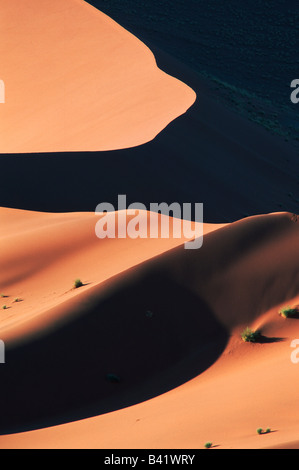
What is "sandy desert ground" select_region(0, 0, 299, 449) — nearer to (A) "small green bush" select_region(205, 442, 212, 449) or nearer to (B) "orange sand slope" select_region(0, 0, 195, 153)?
(A) "small green bush" select_region(205, 442, 212, 449)

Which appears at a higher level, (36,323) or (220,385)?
(36,323)

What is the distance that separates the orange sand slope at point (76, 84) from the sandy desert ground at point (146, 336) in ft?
20.2

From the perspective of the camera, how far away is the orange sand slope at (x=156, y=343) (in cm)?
863

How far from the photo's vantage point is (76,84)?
30.0 m

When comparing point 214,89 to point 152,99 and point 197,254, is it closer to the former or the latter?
point 152,99

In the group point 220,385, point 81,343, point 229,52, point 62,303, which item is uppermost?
point 229,52

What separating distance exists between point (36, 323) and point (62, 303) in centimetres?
62

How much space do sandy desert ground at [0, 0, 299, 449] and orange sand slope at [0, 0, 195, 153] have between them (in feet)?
20.2

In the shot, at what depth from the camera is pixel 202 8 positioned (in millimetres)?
46469

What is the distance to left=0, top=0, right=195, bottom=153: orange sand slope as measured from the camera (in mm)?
21750

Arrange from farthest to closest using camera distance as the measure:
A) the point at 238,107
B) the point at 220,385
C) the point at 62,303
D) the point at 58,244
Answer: the point at 238,107 → the point at 58,244 → the point at 62,303 → the point at 220,385

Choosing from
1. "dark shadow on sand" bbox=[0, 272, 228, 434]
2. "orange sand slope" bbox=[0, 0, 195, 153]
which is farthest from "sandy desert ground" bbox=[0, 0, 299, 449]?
"orange sand slope" bbox=[0, 0, 195, 153]

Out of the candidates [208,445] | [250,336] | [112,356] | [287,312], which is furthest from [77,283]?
[208,445]

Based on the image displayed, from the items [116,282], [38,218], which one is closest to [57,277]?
[116,282]
